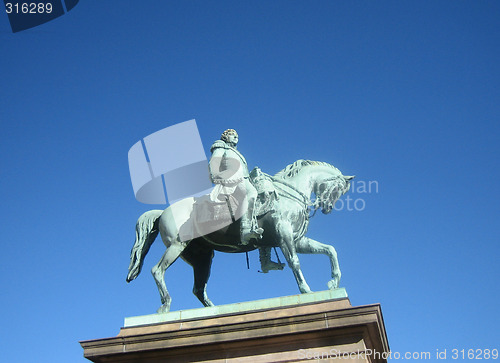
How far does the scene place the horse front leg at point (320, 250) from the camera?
12586mm

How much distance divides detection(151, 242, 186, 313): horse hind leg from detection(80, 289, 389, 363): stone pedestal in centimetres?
70

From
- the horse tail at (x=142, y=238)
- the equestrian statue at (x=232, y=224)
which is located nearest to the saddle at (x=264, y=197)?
the equestrian statue at (x=232, y=224)

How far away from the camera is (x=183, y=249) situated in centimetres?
1295

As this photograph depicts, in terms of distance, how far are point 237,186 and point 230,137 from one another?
1.59 m

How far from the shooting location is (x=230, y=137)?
14328 millimetres

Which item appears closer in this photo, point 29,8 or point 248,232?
point 248,232

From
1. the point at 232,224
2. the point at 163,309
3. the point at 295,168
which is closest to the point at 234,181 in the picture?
the point at 232,224

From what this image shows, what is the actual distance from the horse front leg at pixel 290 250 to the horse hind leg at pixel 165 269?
2.11m

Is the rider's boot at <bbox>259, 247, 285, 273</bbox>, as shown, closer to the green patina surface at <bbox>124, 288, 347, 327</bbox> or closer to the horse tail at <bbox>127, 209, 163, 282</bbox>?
the green patina surface at <bbox>124, 288, 347, 327</bbox>

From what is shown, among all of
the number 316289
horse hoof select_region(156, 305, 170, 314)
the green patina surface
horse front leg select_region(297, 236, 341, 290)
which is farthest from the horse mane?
the number 316289

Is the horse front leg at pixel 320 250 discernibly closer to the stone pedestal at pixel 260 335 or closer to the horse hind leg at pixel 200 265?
the stone pedestal at pixel 260 335

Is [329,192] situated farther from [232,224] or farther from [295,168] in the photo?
[232,224]

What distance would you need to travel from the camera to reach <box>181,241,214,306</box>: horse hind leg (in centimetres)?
1373

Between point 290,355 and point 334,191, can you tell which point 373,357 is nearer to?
point 290,355
